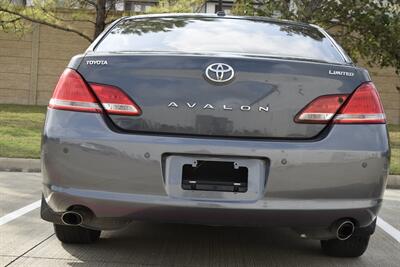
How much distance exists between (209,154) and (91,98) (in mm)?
738

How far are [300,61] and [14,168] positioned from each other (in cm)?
611

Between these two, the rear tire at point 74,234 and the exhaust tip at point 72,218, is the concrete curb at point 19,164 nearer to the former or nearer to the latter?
the rear tire at point 74,234

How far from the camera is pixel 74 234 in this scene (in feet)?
13.5

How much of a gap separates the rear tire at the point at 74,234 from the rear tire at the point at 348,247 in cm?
161

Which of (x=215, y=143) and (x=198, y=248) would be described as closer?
(x=215, y=143)

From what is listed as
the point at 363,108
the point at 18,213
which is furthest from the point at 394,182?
the point at 363,108

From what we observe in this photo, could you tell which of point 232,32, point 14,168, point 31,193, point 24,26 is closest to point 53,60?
point 24,26

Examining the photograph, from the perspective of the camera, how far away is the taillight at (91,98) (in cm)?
339

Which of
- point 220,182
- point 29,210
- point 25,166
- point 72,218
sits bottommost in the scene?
point 25,166

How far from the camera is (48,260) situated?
3.83m

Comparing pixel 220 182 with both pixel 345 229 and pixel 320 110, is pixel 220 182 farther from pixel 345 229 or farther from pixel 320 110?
pixel 345 229

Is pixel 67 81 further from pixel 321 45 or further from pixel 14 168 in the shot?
pixel 14 168

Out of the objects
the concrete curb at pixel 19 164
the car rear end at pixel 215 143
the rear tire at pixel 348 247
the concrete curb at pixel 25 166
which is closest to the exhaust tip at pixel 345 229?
the car rear end at pixel 215 143

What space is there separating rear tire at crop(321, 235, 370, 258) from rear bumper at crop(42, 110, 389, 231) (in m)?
0.67
